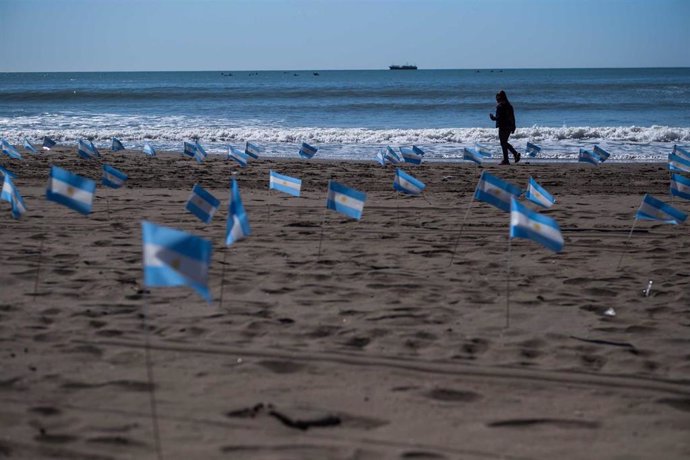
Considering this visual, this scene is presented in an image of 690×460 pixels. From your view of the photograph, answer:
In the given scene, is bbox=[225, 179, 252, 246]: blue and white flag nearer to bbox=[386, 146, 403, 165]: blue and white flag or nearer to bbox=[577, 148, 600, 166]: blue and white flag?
bbox=[386, 146, 403, 165]: blue and white flag

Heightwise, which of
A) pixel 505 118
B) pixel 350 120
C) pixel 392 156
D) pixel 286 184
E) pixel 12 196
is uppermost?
pixel 505 118

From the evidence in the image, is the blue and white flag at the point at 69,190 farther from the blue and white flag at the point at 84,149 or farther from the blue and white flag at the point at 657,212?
the blue and white flag at the point at 84,149

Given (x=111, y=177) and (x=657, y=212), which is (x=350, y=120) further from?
(x=657, y=212)

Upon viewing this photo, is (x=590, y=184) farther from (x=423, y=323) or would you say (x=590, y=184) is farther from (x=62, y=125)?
(x=62, y=125)

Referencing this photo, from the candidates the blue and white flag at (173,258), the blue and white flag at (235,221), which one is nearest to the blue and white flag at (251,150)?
the blue and white flag at (235,221)

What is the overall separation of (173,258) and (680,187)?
6.25 m

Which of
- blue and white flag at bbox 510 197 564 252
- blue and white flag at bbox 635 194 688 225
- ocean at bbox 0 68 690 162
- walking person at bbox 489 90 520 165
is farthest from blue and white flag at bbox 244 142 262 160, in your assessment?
blue and white flag at bbox 510 197 564 252

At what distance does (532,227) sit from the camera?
18.3ft

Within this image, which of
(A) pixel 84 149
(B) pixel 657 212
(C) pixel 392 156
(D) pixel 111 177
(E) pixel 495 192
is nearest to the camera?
(E) pixel 495 192

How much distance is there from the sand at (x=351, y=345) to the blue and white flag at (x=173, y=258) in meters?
0.52

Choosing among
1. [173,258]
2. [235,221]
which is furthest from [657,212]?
[173,258]

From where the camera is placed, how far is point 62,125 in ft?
101

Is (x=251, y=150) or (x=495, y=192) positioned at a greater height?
(x=495, y=192)

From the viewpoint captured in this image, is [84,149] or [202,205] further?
[84,149]
